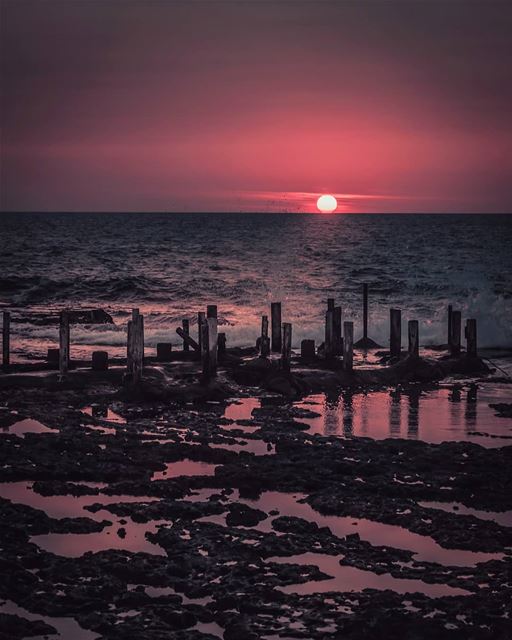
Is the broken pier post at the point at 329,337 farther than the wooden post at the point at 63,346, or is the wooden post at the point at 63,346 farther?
the broken pier post at the point at 329,337

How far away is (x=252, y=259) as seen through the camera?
96.9 meters

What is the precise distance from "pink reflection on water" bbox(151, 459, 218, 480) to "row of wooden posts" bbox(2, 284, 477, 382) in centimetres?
675

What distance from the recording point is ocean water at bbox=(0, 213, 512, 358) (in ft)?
141

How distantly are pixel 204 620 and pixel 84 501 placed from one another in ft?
16.0

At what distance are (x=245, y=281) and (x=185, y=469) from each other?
58.8 meters

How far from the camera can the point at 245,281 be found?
75938mm

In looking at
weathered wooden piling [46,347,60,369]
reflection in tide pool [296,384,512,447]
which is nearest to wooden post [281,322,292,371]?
reflection in tide pool [296,384,512,447]

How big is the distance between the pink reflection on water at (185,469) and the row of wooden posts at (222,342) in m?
6.75

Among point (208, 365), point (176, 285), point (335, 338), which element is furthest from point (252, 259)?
point (208, 365)

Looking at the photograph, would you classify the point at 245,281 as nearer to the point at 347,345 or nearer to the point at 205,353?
the point at 347,345

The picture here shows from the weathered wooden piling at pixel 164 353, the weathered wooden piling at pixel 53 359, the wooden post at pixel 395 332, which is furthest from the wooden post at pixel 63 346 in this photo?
the wooden post at pixel 395 332

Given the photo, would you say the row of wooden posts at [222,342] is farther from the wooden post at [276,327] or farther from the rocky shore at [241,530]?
the rocky shore at [241,530]

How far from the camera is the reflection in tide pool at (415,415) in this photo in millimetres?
20844

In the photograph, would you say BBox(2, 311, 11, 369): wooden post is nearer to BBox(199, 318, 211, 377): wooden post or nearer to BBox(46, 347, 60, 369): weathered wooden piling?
BBox(46, 347, 60, 369): weathered wooden piling
